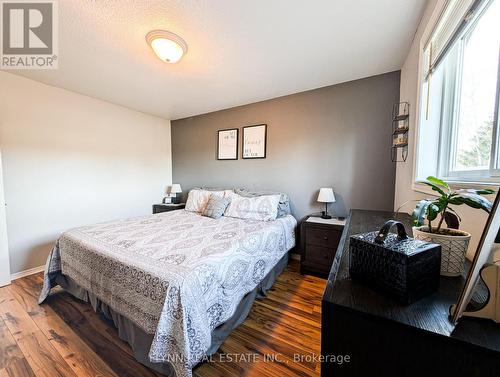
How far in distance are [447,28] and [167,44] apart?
1.90m

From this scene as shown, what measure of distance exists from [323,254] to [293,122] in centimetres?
184

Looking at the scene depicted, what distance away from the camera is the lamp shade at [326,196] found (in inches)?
101

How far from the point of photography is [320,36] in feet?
5.60

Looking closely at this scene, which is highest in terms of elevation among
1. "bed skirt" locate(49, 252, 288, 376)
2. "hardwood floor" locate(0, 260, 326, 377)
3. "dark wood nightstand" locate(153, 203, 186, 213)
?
"dark wood nightstand" locate(153, 203, 186, 213)

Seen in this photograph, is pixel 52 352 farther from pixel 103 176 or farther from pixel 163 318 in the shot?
pixel 103 176

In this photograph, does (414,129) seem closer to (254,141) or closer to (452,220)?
(452,220)

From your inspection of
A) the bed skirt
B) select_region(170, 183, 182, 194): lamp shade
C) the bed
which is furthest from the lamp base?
select_region(170, 183, 182, 194): lamp shade

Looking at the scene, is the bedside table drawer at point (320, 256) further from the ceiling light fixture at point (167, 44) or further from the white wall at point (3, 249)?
the white wall at point (3, 249)

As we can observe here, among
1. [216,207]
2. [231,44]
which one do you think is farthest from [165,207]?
[231,44]

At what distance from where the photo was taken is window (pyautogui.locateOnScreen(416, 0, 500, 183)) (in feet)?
3.01

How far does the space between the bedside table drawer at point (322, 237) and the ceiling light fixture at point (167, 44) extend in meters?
2.29

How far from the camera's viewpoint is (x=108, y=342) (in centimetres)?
153

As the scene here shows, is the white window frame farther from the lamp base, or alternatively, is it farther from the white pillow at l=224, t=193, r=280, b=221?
the white pillow at l=224, t=193, r=280, b=221

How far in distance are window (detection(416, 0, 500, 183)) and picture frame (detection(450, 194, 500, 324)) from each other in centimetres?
64
